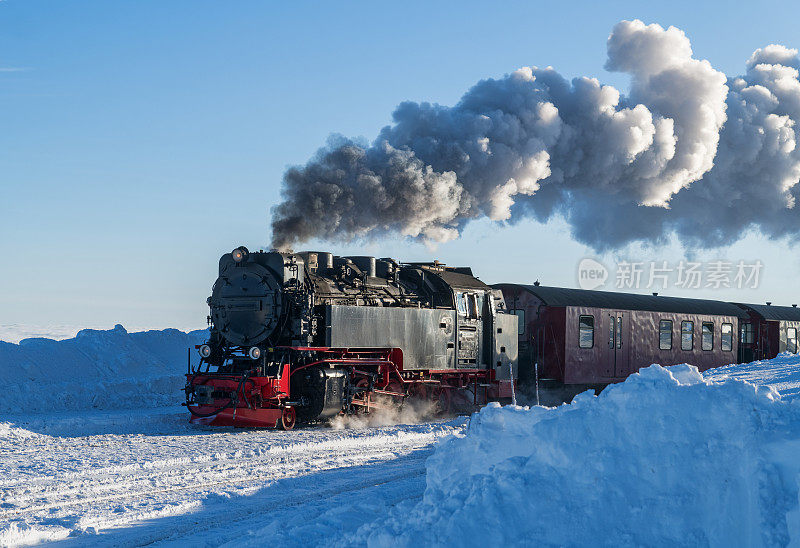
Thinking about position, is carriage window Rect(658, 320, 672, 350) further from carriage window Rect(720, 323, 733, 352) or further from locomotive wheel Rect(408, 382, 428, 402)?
locomotive wheel Rect(408, 382, 428, 402)

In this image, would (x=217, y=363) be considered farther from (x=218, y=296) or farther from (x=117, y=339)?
(x=117, y=339)

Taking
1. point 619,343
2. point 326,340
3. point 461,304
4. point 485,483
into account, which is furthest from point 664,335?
point 485,483

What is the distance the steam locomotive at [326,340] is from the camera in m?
13.4

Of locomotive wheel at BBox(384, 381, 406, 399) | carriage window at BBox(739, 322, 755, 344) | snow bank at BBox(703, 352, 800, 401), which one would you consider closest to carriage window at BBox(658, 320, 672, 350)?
snow bank at BBox(703, 352, 800, 401)

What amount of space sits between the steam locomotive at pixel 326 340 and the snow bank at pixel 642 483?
25.5 ft

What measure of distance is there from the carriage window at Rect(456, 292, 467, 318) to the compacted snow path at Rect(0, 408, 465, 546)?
3.33 m

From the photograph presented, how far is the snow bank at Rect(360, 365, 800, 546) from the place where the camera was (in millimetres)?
4957

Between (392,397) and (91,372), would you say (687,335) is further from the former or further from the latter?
(91,372)

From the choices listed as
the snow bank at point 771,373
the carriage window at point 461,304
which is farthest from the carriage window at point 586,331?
the carriage window at point 461,304

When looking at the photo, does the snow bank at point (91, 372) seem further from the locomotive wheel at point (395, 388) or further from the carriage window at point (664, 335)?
the carriage window at point (664, 335)

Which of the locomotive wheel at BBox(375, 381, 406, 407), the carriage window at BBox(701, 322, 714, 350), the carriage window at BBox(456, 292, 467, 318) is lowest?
the locomotive wheel at BBox(375, 381, 406, 407)

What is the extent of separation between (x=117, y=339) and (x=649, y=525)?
67.3 ft

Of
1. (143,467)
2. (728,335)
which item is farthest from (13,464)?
(728,335)

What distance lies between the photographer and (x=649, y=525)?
5129 mm
